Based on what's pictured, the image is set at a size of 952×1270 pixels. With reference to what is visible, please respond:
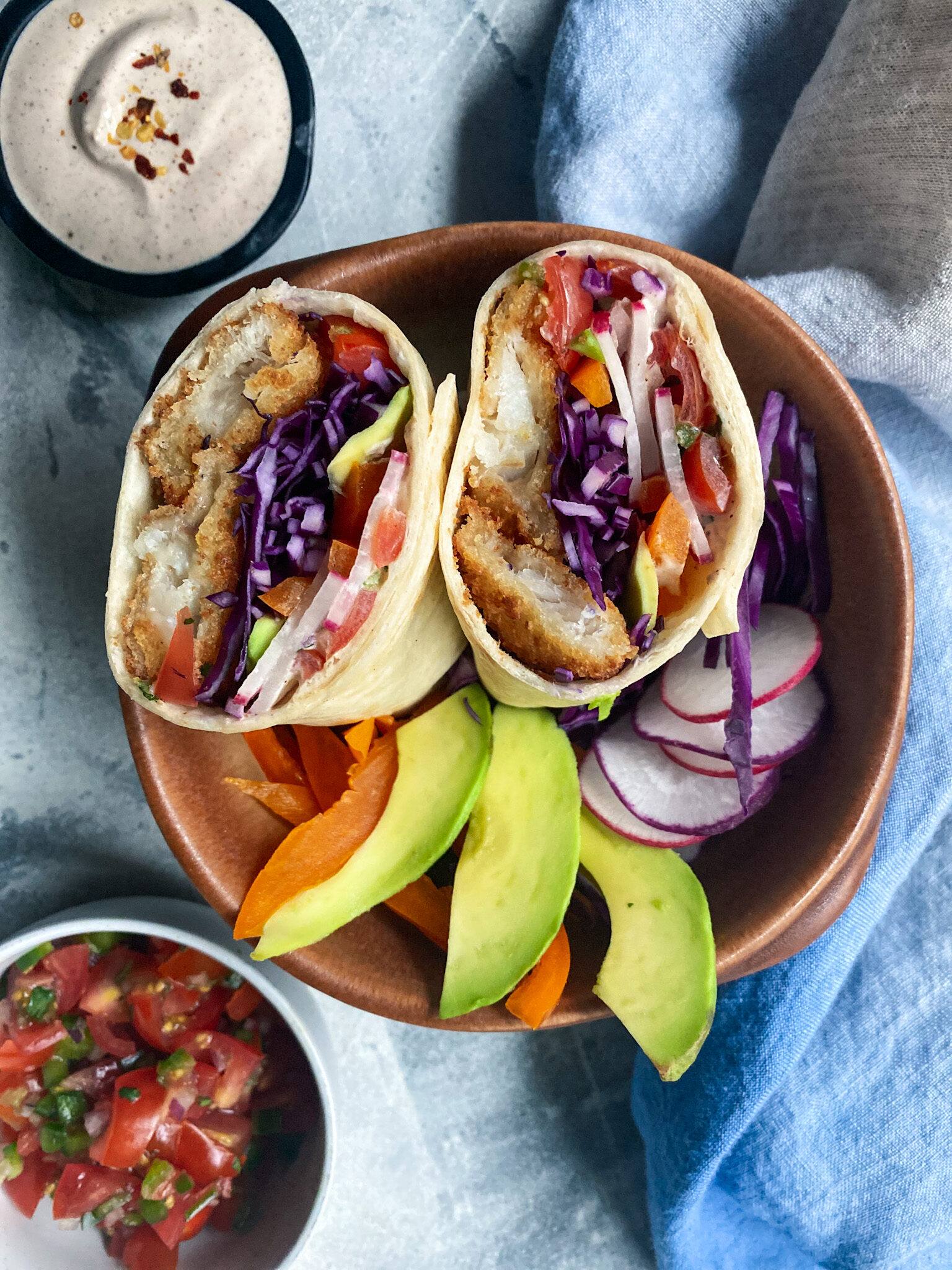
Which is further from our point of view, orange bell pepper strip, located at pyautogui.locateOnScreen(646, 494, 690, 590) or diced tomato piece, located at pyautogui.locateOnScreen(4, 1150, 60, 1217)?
diced tomato piece, located at pyautogui.locateOnScreen(4, 1150, 60, 1217)

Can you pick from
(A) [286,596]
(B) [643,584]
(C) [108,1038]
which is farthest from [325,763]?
(C) [108,1038]

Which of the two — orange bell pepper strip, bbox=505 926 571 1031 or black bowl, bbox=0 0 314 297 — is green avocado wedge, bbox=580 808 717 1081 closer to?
orange bell pepper strip, bbox=505 926 571 1031

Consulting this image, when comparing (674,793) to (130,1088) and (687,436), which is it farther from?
(130,1088)

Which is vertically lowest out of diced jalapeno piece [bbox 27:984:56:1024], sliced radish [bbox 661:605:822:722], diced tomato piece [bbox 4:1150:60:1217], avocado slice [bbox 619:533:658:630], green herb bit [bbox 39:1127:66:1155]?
diced tomato piece [bbox 4:1150:60:1217]

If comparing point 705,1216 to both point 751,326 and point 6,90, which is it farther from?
point 6,90

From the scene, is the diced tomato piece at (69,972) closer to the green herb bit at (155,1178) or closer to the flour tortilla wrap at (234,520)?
the green herb bit at (155,1178)

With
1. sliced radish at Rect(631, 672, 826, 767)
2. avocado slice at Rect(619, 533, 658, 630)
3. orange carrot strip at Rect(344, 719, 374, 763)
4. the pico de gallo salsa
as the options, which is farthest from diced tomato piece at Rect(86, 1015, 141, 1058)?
avocado slice at Rect(619, 533, 658, 630)
